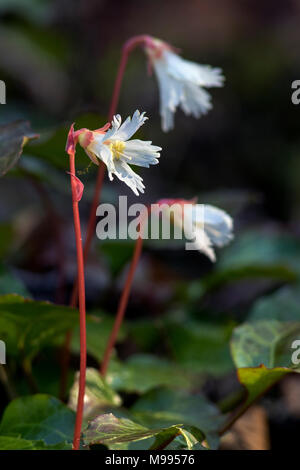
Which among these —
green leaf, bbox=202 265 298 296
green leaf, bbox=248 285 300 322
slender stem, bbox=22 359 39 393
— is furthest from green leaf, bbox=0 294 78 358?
green leaf, bbox=202 265 298 296

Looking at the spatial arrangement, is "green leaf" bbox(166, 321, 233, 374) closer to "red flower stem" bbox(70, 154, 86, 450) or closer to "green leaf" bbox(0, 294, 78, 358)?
"green leaf" bbox(0, 294, 78, 358)

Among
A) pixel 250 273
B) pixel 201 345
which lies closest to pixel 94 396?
pixel 201 345

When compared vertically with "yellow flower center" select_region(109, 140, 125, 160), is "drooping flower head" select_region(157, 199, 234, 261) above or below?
below

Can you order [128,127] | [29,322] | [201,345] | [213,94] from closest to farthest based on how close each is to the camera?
[128,127] → [29,322] → [201,345] → [213,94]

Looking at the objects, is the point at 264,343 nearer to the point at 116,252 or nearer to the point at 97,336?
the point at 97,336

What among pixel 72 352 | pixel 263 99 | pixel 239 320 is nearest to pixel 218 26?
pixel 263 99

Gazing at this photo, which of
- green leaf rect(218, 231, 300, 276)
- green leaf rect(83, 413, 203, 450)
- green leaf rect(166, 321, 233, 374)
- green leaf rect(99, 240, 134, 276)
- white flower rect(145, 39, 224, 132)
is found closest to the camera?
green leaf rect(83, 413, 203, 450)

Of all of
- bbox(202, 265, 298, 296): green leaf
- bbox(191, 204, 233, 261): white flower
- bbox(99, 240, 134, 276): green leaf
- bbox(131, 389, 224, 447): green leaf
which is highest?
bbox(99, 240, 134, 276): green leaf
